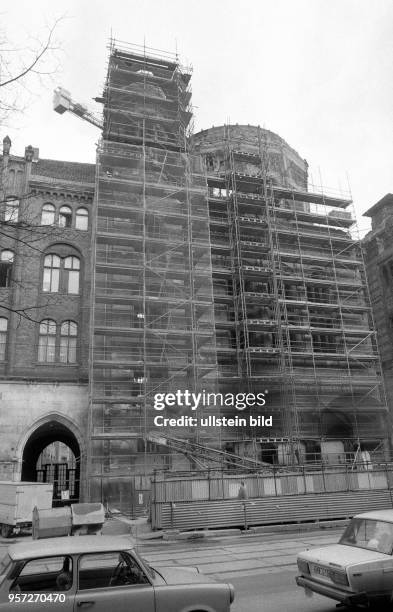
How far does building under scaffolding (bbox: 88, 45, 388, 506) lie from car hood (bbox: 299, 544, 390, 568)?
55.7 feet

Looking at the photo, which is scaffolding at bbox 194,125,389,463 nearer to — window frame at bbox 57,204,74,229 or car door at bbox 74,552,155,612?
window frame at bbox 57,204,74,229

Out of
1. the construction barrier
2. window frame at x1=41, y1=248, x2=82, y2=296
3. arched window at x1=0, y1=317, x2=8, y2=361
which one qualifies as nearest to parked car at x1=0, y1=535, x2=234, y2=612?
the construction barrier

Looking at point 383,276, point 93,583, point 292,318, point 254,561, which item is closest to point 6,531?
point 254,561

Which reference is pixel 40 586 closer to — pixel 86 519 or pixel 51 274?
pixel 86 519

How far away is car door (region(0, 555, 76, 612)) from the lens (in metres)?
5.23

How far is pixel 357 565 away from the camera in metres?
7.07

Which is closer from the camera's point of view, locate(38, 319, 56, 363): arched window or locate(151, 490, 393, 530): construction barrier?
locate(151, 490, 393, 530): construction barrier

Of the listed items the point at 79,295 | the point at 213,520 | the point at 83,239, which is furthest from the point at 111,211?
the point at 213,520

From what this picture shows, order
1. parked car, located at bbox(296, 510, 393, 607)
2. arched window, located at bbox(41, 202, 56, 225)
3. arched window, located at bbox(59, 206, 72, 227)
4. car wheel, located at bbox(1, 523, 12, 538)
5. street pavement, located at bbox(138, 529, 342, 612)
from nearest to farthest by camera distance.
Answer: parked car, located at bbox(296, 510, 393, 607) < street pavement, located at bbox(138, 529, 342, 612) < car wheel, located at bbox(1, 523, 12, 538) < arched window, located at bbox(41, 202, 56, 225) < arched window, located at bbox(59, 206, 72, 227)

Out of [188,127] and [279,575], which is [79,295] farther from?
[279,575]

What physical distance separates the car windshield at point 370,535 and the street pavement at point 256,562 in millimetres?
1049

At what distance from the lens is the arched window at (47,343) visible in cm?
2977

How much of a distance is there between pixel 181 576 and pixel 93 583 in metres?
1.16

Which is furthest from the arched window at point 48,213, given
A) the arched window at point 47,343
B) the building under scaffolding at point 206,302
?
the arched window at point 47,343
